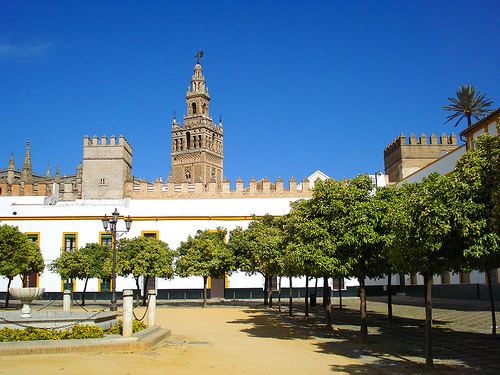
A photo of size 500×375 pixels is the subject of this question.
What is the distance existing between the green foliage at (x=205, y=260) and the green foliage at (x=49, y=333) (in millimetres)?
14748

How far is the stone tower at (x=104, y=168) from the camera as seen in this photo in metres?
44.2

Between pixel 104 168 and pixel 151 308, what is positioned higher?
pixel 104 168

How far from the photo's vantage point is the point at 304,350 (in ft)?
38.3

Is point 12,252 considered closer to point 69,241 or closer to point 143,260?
point 143,260

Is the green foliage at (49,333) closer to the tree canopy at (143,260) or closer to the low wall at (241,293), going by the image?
the tree canopy at (143,260)

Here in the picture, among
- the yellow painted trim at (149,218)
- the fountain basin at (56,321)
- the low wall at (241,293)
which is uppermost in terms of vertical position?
the yellow painted trim at (149,218)

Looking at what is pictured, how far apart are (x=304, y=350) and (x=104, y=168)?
36.4 metres

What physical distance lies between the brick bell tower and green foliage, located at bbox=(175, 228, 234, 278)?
58.3 metres

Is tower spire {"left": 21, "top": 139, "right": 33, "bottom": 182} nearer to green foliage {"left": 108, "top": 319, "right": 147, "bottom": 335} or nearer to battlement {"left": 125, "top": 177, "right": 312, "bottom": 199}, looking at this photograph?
battlement {"left": 125, "top": 177, "right": 312, "bottom": 199}

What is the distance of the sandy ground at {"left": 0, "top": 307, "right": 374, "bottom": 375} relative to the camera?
8641 millimetres

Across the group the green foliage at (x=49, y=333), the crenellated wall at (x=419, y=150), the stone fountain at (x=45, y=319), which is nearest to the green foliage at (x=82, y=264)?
the stone fountain at (x=45, y=319)

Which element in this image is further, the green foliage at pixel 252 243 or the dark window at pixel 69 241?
the dark window at pixel 69 241

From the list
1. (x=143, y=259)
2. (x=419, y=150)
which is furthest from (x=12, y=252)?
(x=419, y=150)

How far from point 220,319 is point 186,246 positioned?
29.0 ft
